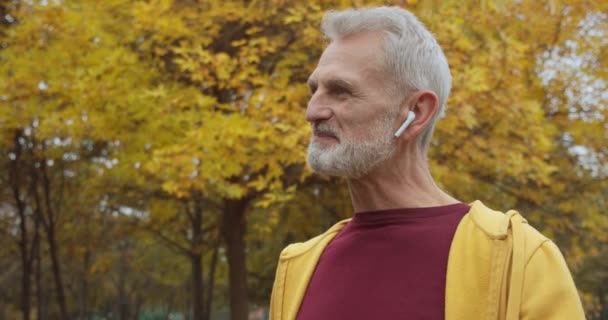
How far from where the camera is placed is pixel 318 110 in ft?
6.16

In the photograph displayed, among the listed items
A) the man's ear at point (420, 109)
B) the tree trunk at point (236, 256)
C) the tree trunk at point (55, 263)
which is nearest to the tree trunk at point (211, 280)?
the tree trunk at point (55, 263)

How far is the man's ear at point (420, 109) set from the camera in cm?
185

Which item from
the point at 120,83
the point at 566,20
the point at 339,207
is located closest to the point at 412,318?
the point at 120,83

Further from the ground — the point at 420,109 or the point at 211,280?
the point at 420,109

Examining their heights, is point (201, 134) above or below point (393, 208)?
above

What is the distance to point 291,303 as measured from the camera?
6.52 ft

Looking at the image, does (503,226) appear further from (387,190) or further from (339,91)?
(339,91)

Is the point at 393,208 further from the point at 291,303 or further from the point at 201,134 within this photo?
the point at 201,134

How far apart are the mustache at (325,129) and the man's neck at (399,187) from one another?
0.13m

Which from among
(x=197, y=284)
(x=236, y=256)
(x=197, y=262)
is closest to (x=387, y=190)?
(x=236, y=256)

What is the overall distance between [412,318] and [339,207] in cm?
1246

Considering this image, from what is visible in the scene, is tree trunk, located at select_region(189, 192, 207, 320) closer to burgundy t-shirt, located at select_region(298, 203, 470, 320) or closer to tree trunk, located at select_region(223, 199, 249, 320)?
tree trunk, located at select_region(223, 199, 249, 320)

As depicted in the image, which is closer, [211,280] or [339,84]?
[339,84]

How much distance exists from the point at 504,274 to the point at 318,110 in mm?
577
